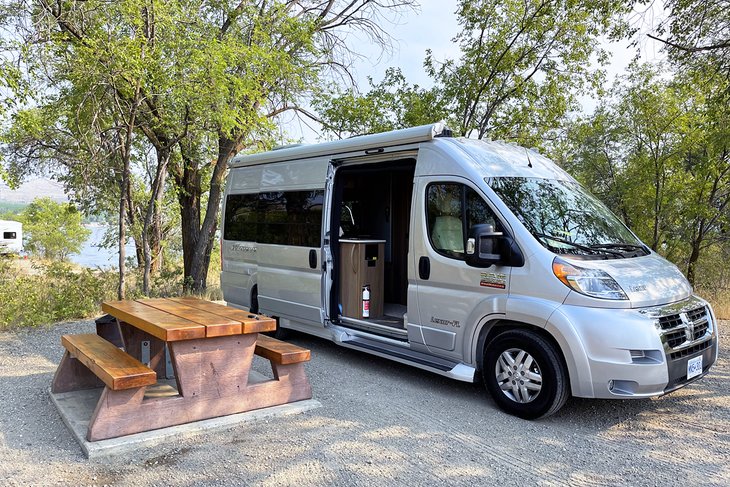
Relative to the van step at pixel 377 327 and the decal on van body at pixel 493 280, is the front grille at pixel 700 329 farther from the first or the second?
the van step at pixel 377 327

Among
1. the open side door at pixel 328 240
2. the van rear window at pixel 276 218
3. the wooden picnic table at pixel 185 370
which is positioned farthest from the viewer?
the van rear window at pixel 276 218

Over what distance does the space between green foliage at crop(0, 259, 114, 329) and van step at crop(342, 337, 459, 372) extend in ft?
16.5

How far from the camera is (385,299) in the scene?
777 cm

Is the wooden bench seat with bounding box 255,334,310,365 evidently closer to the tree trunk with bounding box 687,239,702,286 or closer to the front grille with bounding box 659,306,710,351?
the front grille with bounding box 659,306,710,351

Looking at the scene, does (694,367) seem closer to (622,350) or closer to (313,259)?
(622,350)

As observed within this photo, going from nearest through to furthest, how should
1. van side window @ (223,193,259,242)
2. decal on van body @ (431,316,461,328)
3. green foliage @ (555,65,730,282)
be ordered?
decal on van body @ (431,316,461,328) → van side window @ (223,193,259,242) → green foliage @ (555,65,730,282)

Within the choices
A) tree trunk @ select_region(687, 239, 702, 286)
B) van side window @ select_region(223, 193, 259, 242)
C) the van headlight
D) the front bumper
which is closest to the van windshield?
the van headlight

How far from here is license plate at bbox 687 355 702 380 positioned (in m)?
4.20

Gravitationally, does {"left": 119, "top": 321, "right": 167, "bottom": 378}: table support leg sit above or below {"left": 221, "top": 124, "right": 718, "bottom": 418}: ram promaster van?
below

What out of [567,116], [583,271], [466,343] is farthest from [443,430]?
[567,116]

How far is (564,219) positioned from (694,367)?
61.0 inches

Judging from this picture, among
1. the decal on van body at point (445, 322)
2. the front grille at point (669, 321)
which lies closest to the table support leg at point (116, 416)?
the decal on van body at point (445, 322)

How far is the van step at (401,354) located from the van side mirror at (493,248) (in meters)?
1.07

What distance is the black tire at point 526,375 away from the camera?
4.19 metres
